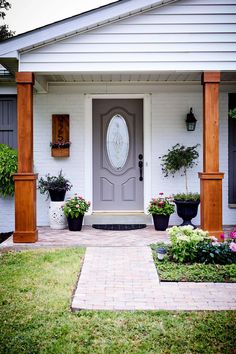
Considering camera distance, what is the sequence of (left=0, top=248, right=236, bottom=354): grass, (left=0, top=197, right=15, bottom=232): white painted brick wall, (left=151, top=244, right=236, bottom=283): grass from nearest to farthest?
(left=0, top=248, right=236, bottom=354): grass
(left=151, top=244, right=236, bottom=283): grass
(left=0, top=197, right=15, bottom=232): white painted brick wall

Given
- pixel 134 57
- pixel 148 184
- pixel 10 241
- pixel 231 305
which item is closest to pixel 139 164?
pixel 148 184

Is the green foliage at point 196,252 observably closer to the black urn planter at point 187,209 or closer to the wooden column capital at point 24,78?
the black urn planter at point 187,209

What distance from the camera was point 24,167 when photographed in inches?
222

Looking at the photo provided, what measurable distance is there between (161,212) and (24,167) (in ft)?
7.56

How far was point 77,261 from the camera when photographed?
4.74 m

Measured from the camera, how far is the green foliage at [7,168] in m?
6.66

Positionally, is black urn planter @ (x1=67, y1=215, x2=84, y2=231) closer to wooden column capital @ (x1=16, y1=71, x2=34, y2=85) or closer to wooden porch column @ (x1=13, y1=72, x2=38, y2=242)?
wooden porch column @ (x1=13, y1=72, x2=38, y2=242)

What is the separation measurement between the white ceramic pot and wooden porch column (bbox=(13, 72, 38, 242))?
1.13 metres

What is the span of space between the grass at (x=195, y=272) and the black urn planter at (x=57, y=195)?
2.68 metres

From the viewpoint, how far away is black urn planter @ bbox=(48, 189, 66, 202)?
22.4ft

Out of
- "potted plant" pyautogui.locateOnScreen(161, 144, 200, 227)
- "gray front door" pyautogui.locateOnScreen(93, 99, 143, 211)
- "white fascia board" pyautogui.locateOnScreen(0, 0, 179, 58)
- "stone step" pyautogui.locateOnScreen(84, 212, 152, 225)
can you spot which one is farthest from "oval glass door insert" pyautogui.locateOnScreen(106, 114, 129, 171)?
"white fascia board" pyautogui.locateOnScreen(0, 0, 179, 58)

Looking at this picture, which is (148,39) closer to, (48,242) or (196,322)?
(48,242)

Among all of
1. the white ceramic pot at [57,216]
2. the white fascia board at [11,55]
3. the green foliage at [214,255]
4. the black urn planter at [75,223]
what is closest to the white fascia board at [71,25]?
the white fascia board at [11,55]

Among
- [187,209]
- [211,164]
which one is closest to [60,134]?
[187,209]
